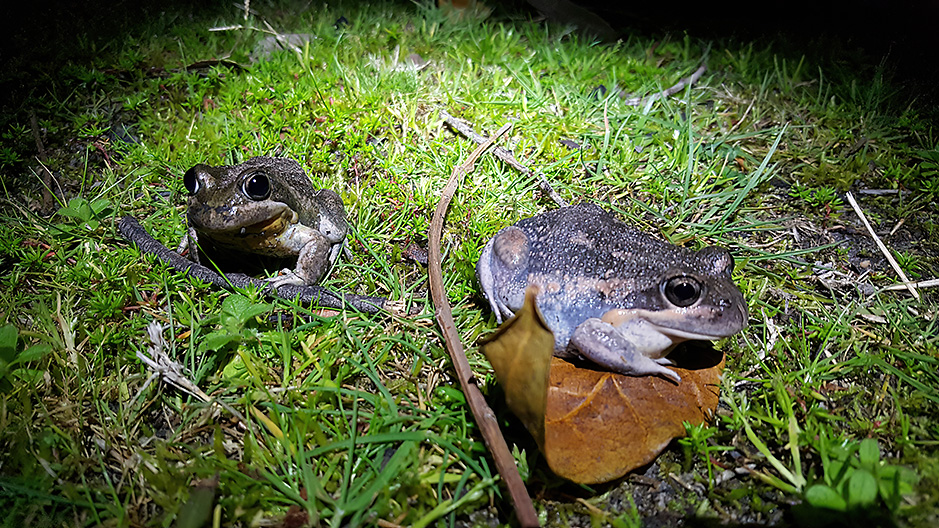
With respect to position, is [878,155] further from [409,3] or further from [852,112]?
[409,3]

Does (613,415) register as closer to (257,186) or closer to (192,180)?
(257,186)

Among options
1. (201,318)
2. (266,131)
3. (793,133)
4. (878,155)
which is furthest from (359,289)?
(878,155)

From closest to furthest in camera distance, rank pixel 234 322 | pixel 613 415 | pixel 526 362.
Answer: pixel 526 362 → pixel 613 415 → pixel 234 322

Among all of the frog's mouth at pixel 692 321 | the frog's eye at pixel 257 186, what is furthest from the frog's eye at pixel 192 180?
the frog's mouth at pixel 692 321

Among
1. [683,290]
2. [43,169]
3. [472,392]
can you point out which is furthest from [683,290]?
[43,169]

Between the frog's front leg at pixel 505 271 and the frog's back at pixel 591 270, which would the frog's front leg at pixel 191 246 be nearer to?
the frog's front leg at pixel 505 271

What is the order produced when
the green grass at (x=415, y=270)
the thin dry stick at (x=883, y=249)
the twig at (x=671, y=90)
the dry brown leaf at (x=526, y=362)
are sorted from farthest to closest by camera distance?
1. the twig at (x=671, y=90)
2. the thin dry stick at (x=883, y=249)
3. the green grass at (x=415, y=270)
4. the dry brown leaf at (x=526, y=362)
